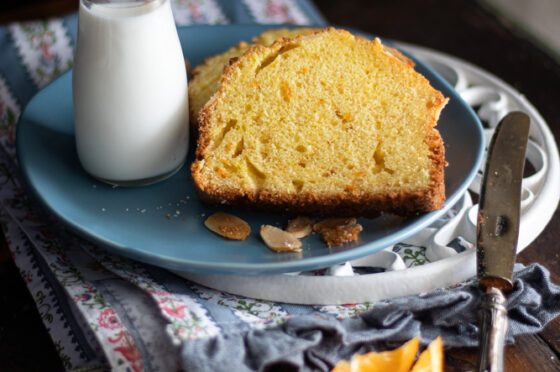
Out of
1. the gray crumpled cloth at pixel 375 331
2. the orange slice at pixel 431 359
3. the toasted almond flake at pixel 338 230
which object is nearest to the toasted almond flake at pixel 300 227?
the toasted almond flake at pixel 338 230

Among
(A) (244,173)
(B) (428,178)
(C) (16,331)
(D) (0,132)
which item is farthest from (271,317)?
(D) (0,132)

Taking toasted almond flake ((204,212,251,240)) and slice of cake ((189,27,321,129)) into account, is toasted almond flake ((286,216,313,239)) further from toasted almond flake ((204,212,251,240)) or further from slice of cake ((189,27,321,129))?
slice of cake ((189,27,321,129))

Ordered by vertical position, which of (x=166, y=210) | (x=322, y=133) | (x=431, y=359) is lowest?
(x=431, y=359)

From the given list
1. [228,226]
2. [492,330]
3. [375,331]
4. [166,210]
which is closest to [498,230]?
[492,330]

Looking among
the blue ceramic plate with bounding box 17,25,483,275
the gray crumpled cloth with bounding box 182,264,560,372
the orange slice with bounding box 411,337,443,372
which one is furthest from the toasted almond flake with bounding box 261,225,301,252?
the orange slice with bounding box 411,337,443,372

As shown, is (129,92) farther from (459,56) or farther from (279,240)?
(459,56)

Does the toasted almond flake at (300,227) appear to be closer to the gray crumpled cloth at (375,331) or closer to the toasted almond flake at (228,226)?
the toasted almond flake at (228,226)
